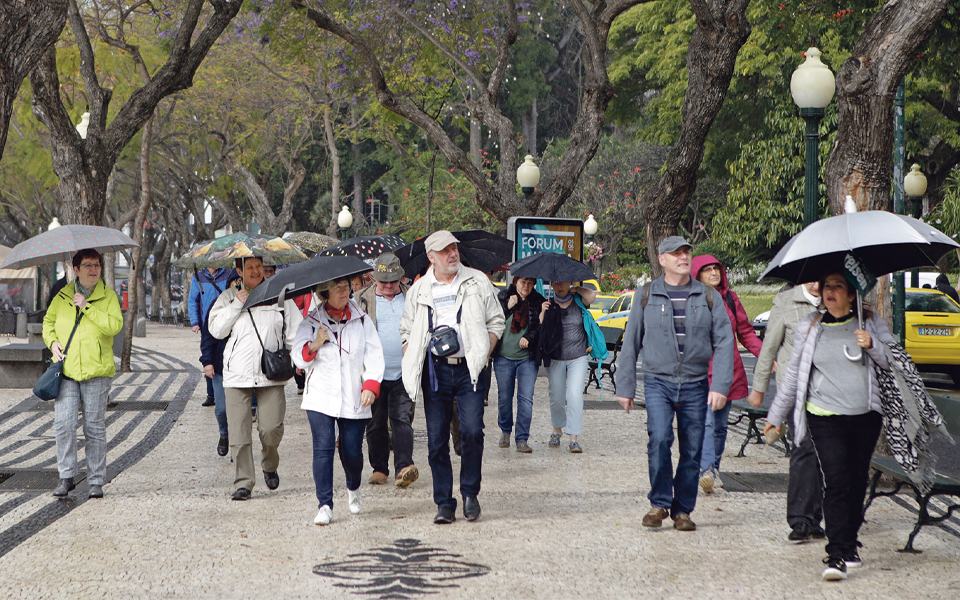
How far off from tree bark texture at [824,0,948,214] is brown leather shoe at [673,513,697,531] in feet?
9.23

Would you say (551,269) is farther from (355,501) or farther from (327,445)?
(327,445)

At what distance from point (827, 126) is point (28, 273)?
25.3 metres

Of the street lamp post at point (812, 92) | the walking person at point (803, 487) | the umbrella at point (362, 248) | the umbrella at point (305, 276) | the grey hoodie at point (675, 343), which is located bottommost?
the walking person at point (803, 487)

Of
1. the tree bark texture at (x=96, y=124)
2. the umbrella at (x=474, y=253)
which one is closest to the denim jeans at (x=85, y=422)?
the umbrella at (x=474, y=253)

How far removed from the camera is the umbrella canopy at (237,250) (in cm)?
779

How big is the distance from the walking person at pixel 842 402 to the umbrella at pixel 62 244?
183 inches

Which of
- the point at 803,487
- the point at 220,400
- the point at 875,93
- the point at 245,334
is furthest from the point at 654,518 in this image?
the point at 220,400

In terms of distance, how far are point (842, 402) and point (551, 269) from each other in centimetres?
421

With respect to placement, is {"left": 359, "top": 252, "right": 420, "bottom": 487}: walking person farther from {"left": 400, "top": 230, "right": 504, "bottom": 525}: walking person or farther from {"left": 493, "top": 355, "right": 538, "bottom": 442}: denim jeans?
{"left": 493, "top": 355, "right": 538, "bottom": 442}: denim jeans

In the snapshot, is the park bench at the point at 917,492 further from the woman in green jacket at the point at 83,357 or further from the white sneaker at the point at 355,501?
the woman in green jacket at the point at 83,357

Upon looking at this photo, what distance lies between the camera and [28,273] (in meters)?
33.1

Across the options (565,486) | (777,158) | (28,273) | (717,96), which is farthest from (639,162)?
(565,486)

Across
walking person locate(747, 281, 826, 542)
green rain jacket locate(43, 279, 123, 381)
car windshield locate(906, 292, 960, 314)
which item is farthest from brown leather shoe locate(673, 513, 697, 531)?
car windshield locate(906, 292, 960, 314)

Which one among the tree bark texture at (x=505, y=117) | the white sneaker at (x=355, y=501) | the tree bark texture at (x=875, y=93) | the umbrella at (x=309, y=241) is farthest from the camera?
the umbrella at (x=309, y=241)
